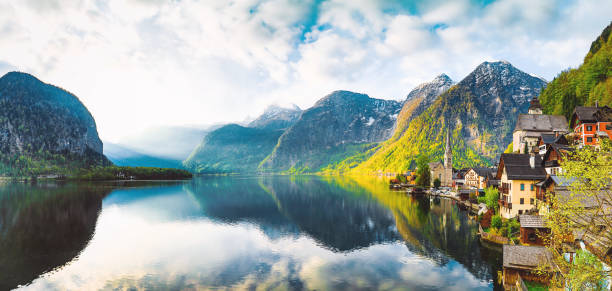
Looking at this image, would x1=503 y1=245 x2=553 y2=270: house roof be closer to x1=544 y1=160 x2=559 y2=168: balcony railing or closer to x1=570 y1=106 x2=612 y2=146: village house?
x1=544 y1=160 x2=559 y2=168: balcony railing

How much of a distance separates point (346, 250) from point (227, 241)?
878 inches

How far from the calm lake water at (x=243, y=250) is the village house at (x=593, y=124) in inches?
1215

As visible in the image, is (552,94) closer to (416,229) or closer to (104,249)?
(416,229)

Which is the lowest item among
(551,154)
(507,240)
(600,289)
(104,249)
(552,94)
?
(104,249)

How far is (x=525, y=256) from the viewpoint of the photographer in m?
32.0

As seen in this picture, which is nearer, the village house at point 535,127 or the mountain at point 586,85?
the mountain at point 586,85

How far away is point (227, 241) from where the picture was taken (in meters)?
58.9

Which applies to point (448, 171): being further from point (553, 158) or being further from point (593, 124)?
point (553, 158)

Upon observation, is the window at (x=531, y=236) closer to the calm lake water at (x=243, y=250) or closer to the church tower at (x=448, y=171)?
the calm lake water at (x=243, y=250)

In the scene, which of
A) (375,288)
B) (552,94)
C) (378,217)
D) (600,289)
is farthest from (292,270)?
(552,94)

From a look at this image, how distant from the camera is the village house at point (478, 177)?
115 m

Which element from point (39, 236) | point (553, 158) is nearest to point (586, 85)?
point (553, 158)

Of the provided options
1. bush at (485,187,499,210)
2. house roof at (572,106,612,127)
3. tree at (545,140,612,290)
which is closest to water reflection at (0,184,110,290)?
tree at (545,140,612,290)

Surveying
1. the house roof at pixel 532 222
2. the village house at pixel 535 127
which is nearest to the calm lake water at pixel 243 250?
the house roof at pixel 532 222
